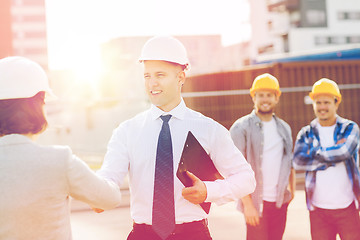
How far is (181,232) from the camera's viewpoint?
2.86 m

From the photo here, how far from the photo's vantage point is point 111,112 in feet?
A: 37.9

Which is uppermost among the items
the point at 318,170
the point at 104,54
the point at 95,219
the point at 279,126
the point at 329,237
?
the point at 104,54

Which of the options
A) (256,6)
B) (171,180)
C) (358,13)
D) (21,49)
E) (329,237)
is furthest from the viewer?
(21,49)

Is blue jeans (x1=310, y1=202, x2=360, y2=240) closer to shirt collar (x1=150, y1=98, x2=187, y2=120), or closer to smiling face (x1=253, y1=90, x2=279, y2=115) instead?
smiling face (x1=253, y1=90, x2=279, y2=115)

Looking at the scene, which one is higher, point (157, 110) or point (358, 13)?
point (358, 13)

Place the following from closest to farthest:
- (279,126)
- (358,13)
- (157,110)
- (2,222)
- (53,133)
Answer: (2,222)
(157,110)
(279,126)
(53,133)
(358,13)

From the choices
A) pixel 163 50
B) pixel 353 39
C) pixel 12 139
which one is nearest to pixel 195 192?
pixel 163 50

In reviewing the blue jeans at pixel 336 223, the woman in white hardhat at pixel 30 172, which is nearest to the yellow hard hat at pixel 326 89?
the blue jeans at pixel 336 223

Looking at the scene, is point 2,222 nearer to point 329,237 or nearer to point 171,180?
point 171,180

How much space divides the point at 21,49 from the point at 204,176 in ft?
291

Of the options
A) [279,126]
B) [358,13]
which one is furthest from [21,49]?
[279,126]

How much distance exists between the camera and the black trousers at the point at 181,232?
2855 millimetres

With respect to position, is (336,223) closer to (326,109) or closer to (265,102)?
(326,109)

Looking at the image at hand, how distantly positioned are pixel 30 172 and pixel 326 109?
3.22m
